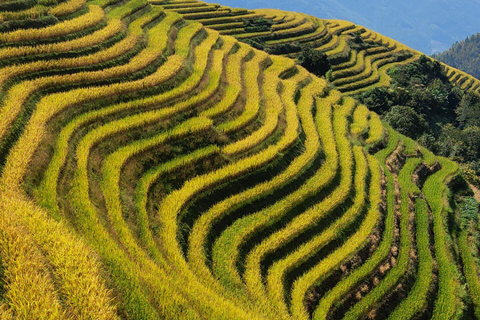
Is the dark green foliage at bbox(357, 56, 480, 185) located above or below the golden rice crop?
above

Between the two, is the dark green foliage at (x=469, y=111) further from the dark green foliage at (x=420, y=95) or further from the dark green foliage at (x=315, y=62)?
the dark green foliage at (x=315, y=62)

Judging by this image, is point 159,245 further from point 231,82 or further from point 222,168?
point 231,82

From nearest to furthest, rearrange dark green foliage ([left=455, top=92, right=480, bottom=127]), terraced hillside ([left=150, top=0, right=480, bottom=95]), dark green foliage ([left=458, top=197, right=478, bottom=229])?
dark green foliage ([left=458, top=197, right=478, bottom=229]), terraced hillside ([left=150, top=0, right=480, bottom=95]), dark green foliage ([left=455, top=92, right=480, bottom=127])

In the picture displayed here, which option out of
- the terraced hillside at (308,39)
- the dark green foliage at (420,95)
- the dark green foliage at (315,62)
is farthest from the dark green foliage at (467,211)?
the terraced hillside at (308,39)

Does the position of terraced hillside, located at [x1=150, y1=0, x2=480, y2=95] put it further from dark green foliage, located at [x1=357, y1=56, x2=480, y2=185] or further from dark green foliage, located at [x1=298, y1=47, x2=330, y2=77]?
dark green foliage, located at [x1=298, y1=47, x2=330, y2=77]

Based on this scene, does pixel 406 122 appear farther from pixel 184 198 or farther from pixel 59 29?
pixel 59 29

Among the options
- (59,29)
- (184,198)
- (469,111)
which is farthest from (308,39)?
(184,198)

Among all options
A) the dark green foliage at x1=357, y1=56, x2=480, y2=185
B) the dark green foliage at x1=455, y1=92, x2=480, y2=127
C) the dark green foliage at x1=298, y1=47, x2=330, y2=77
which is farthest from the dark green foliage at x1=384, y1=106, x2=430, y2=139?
the dark green foliage at x1=455, y1=92, x2=480, y2=127
